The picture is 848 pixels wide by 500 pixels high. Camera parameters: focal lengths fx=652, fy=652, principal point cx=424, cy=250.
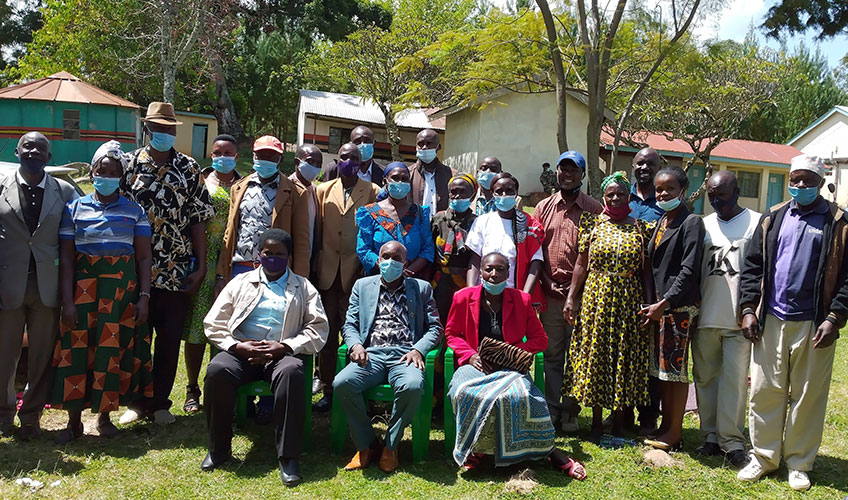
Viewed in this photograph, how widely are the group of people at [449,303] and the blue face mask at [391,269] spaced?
11mm

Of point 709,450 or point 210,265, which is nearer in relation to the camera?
point 709,450

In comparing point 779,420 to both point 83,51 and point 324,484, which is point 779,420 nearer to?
point 324,484

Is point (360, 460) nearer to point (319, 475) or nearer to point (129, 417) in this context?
point (319, 475)

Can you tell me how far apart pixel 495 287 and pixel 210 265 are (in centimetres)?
242

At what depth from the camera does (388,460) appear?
4418 millimetres

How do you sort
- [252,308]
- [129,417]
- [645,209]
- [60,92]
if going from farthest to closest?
[60,92] < [645,209] < [129,417] < [252,308]

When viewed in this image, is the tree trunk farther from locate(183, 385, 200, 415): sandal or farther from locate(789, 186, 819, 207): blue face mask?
locate(183, 385, 200, 415): sandal

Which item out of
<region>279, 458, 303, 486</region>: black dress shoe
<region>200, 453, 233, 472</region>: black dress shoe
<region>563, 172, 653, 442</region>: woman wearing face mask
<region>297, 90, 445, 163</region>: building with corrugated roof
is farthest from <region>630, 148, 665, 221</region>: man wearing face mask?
<region>297, 90, 445, 163</region>: building with corrugated roof

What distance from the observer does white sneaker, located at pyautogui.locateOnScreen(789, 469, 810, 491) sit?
4.22 metres

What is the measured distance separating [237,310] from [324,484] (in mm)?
1363

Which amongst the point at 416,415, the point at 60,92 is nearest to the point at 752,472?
the point at 416,415

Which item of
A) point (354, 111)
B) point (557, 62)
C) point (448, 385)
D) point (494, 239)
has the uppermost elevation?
point (354, 111)

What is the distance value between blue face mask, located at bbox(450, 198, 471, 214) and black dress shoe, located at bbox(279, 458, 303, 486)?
2380mm

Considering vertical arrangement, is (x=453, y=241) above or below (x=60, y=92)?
below
